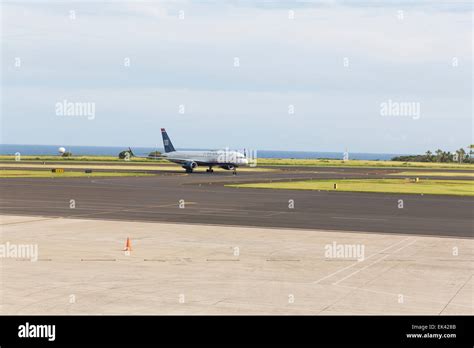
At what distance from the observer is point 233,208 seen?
49344mm

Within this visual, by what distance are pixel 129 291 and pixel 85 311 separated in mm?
2792

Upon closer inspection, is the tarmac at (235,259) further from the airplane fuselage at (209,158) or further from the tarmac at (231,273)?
the airplane fuselage at (209,158)

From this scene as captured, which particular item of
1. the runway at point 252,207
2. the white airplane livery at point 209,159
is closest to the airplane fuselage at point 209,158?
the white airplane livery at point 209,159

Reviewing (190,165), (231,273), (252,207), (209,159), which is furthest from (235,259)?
(190,165)

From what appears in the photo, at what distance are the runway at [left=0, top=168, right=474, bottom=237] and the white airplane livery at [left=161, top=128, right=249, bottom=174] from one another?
3917 cm

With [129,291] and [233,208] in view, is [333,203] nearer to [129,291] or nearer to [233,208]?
[233,208]

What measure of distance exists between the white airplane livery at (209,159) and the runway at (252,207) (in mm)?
39167

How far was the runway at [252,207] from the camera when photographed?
40375 mm

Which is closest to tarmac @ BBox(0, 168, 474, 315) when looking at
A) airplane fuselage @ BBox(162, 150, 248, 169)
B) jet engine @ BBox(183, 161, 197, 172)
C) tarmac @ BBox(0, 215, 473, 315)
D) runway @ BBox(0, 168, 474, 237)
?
tarmac @ BBox(0, 215, 473, 315)

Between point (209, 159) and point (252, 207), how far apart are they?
6235cm

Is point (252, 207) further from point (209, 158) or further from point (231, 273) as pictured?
point (209, 158)
